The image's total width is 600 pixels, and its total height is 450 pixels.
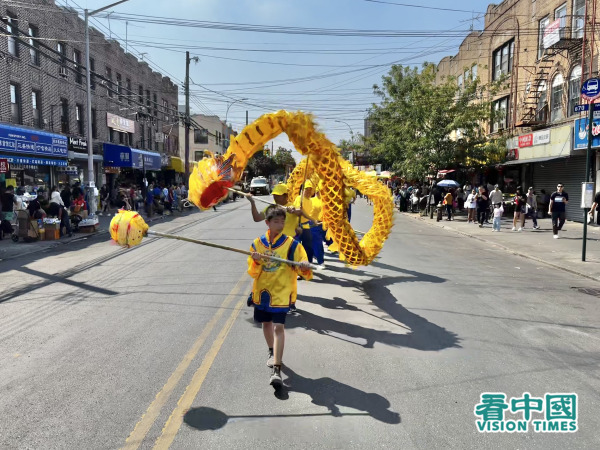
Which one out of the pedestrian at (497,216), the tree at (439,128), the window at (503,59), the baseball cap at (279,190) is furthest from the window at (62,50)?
the baseball cap at (279,190)

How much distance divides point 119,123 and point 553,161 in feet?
82.8

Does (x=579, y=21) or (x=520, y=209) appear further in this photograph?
(x=579, y=21)

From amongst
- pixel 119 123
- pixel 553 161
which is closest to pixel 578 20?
pixel 553 161

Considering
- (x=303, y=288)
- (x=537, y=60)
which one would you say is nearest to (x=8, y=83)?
(x=303, y=288)

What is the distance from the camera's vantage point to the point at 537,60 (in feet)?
70.2

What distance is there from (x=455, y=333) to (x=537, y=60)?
67.4 ft

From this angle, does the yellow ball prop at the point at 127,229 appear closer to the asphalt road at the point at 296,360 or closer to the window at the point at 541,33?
the asphalt road at the point at 296,360

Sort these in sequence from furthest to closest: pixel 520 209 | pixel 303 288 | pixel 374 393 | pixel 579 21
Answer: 1. pixel 579 21
2. pixel 520 209
3. pixel 303 288
4. pixel 374 393

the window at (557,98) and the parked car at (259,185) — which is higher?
the window at (557,98)

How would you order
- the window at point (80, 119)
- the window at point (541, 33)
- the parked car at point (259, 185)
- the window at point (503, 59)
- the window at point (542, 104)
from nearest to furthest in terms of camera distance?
the window at point (541, 33)
the window at point (542, 104)
the window at point (503, 59)
the window at point (80, 119)
the parked car at point (259, 185)

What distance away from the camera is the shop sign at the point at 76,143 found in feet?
77.2

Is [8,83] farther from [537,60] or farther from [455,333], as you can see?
[537,60]

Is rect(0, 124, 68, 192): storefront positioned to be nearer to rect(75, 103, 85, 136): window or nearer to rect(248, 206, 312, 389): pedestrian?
rect(75, 103, 85, 136): window

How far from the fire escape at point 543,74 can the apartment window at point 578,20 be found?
16 cm
